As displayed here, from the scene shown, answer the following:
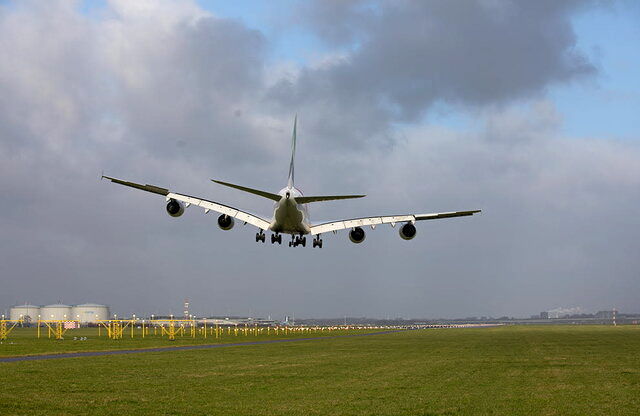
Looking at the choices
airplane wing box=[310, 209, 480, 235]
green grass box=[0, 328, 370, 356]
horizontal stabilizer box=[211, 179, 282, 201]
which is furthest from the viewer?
green grass box=[0, 328, 370, 356]

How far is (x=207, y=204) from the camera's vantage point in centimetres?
4812

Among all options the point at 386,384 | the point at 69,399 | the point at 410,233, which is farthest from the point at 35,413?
the point at 410,233

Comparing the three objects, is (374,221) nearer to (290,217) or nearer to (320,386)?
(290,217)

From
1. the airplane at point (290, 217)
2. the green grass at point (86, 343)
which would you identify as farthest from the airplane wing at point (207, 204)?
the green grass at point (86, 343)

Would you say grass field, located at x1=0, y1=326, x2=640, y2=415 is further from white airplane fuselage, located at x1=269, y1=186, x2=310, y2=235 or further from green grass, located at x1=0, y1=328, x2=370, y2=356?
green grass, located at x1=0, y1=328, x2=370, y2=356

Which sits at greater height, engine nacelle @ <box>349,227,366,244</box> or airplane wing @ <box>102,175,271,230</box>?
airplane wing @ <box>102,175,271,230</box>

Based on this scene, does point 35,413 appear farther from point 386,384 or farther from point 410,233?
point 410,233

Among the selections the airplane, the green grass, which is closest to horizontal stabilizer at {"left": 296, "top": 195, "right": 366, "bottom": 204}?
the airplane

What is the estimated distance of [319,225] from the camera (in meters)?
53.8

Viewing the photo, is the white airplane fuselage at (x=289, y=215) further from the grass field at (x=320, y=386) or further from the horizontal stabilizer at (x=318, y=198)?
the grass field at (x=320, y=386)

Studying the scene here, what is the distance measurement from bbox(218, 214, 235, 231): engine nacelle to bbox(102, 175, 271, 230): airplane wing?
315 mm

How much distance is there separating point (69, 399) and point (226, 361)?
20227 millimetres

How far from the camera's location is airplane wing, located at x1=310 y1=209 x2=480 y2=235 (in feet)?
163

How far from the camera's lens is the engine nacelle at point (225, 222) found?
49.7 m
